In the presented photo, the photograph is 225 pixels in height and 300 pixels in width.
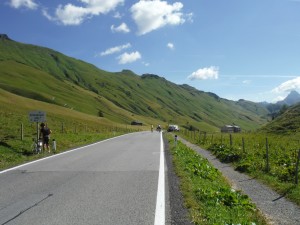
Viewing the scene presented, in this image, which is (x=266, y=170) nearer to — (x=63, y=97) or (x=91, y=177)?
(x=91, y=177)

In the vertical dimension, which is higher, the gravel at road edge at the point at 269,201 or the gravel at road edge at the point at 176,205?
the gravel at road edge at the point at 176,205

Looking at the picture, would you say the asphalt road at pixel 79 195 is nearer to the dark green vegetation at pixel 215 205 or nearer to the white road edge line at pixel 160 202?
the white road edge line at pixel 160 202

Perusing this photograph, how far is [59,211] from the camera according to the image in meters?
8.05

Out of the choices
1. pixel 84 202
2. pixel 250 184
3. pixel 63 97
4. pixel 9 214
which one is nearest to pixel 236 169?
pixel 250 184

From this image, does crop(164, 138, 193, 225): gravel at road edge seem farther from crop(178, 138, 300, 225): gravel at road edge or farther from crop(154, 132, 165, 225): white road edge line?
crop(178, 138, 300, 225): gravel at road edge

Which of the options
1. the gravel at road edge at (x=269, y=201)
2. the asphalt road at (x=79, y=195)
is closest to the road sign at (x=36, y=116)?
the asphalt road at (x=79, y=195)

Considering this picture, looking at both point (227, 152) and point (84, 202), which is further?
point (227, 152)

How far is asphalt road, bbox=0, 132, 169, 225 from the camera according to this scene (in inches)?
298

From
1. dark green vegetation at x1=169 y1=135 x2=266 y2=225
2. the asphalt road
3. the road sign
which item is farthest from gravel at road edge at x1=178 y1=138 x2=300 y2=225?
the road sign

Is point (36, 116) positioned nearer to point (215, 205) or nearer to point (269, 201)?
point (269, 201)

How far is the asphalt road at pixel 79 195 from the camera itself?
7559mm

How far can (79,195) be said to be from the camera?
974cm

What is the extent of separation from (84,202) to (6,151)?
13.2m

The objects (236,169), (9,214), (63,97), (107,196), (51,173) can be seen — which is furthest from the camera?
(63,97)
